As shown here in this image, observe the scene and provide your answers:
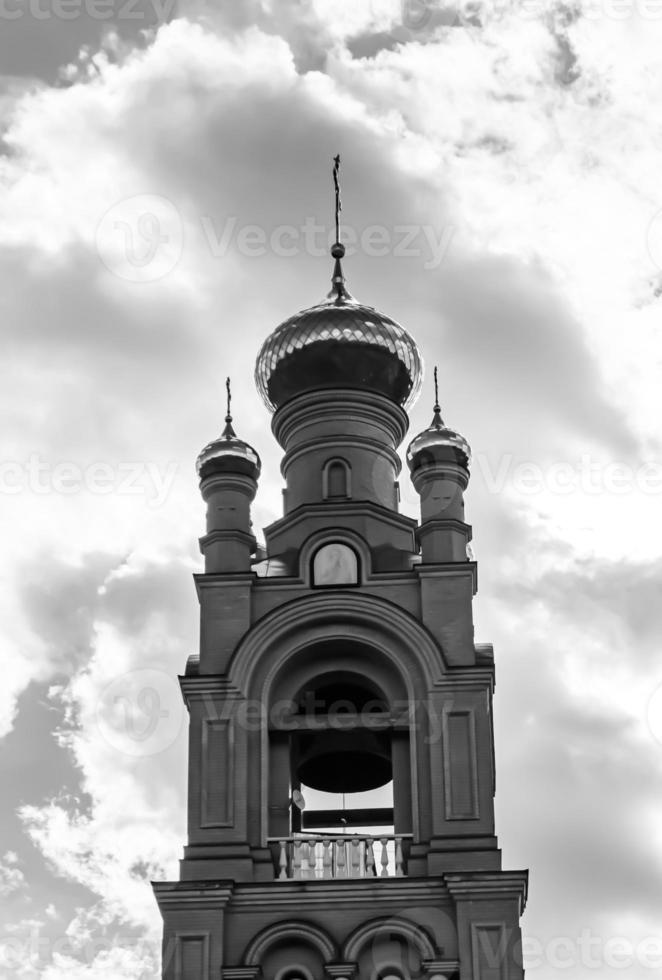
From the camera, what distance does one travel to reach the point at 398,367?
88.6ft

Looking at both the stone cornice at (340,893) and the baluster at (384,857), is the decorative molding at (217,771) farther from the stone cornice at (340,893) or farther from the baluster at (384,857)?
the baluster at (384,857)

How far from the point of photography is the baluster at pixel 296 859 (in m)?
23.2

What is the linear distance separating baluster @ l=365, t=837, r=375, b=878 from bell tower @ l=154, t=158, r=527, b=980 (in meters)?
0.02

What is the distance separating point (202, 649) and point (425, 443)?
341 centimetres

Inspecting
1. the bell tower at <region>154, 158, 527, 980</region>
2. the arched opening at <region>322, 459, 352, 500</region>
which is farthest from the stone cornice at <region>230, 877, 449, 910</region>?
the arched opening at <region>322, 459, 352, 500</region>

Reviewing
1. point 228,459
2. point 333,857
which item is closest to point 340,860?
point 333,857

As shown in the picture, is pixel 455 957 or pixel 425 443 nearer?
pixel 455 957

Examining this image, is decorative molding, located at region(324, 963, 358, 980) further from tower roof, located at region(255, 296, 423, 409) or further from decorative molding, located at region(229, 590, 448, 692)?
tower roof, located at region(255, 296, 423, 409)

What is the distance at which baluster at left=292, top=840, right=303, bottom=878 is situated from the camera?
23234 mm

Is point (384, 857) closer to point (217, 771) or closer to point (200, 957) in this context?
point (217, 771)

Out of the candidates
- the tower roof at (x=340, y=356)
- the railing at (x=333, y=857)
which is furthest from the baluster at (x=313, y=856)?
the tower roof at (x=340, y=356)

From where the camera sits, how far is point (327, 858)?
23.3 meters

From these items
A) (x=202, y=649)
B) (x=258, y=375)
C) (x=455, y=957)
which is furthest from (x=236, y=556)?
(x=455, y=957)

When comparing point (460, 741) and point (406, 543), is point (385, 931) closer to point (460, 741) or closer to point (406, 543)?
point (460, 741)
